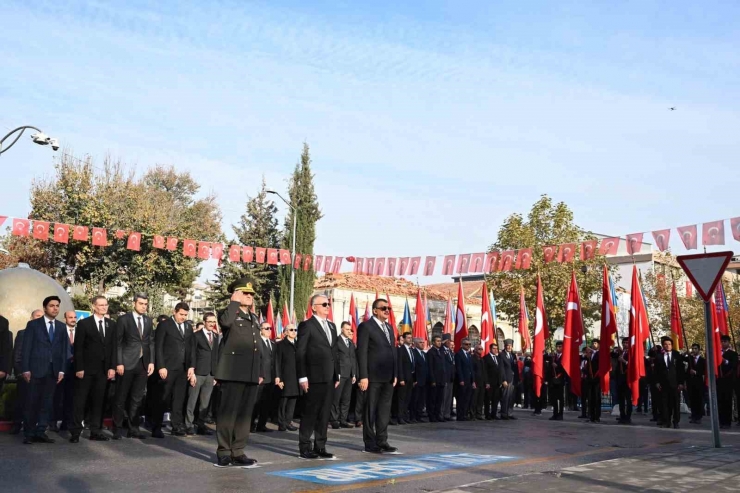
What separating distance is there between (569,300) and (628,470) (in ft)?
38.5

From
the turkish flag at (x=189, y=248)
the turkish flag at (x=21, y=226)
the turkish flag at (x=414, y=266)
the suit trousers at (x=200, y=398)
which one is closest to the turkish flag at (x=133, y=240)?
the turkish flag at (x=189, y=248)

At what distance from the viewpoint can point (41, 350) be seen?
11.2 m

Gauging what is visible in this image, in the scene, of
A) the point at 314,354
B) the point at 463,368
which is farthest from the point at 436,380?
the point at 314,354

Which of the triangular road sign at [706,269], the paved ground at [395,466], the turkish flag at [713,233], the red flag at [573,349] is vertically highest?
the turkish flag at [713,233]

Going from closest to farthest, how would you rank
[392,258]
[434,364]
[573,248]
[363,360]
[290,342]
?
1. [363,360]
2. [290,342]
3. [434,364]
4. [573,248]
5. [392,258]

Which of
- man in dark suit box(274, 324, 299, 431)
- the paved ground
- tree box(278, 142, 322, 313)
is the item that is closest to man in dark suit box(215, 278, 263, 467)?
the paved ground

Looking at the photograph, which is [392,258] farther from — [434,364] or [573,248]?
[434,364]

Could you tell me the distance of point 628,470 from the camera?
866 centimetres

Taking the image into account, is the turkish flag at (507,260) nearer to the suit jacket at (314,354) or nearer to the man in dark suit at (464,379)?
the man in dark suit at (464,379)

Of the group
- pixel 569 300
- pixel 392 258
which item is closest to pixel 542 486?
pixel 569 300

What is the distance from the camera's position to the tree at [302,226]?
165 ft

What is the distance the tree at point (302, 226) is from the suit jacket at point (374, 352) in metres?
36.4

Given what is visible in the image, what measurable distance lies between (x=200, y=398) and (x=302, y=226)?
3960cm

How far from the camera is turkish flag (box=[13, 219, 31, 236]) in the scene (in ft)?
88.3
